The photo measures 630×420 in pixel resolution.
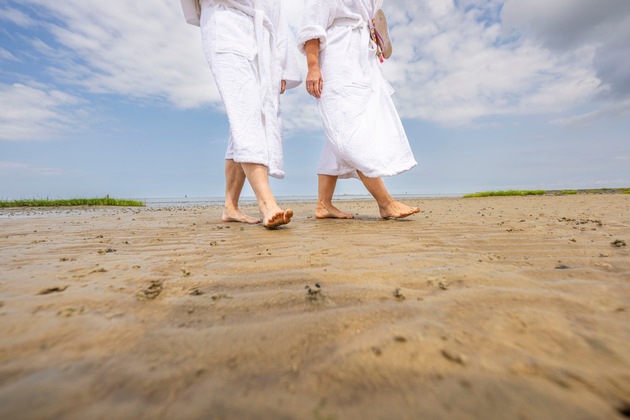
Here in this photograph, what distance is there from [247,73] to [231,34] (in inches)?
12.6

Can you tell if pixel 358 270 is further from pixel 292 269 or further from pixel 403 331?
pixel 403 331

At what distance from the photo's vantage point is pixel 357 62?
3.03 metres

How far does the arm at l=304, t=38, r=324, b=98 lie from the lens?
117 inches

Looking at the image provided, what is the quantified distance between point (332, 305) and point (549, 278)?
0.77 m

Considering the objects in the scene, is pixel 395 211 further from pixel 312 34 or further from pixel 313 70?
pixel 312 34

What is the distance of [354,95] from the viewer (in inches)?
116

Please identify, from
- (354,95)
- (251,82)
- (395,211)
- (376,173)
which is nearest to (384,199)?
(395,211)

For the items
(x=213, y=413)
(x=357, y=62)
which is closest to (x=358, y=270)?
(x=213, y=413)

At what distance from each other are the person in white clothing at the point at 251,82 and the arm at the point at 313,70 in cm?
30

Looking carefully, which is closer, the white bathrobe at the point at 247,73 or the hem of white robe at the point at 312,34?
the white bathrobe at the point at 247,73

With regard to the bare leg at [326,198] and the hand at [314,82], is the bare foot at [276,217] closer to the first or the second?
the bare leg at [326,198]

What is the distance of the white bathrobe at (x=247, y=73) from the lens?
2498mm

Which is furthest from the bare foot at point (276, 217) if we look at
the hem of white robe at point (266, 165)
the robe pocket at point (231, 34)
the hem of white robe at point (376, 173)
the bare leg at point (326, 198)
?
the robe pocket at point (231, 34)

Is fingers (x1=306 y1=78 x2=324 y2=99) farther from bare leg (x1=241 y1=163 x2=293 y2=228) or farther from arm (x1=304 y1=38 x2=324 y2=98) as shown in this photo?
bare leg (x1=241 y1=163 x2=293 y2=228)
